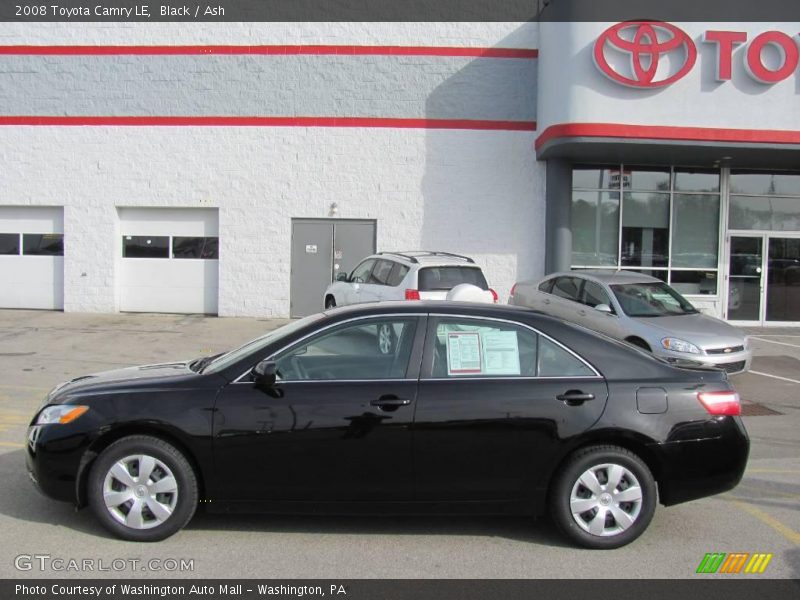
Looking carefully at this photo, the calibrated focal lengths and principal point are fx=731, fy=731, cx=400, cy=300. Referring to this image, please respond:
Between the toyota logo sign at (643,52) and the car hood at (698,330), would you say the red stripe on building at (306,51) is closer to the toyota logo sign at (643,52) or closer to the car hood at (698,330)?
the toyota logo sign at (643,52)

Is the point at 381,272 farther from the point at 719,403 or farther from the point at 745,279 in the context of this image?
the point at 745,279

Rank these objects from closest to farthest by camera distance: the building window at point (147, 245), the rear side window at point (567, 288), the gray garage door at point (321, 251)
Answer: the rear side window at point (567, 288) → the gray garage door at point (321, 251) → the building window at point (147, 245)

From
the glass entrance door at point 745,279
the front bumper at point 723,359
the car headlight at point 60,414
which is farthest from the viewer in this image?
the glass entrance door at point 745,279

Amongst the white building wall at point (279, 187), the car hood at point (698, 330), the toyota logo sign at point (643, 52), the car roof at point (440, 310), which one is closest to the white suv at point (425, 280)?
the car hood at point (698, 330)

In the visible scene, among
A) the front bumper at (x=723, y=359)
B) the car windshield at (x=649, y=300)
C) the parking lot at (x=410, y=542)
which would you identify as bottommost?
the parking lot at (x=410, y=542)

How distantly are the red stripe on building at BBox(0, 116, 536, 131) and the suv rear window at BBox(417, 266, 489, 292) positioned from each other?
616cm

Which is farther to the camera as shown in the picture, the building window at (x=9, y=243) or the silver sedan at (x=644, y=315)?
the building window at (x=9, y=243)

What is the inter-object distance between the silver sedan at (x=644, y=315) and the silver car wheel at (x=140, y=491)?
5539mm

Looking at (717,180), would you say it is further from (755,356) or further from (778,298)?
(755,356)

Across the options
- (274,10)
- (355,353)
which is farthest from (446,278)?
(274,10)

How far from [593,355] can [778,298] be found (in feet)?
47.7

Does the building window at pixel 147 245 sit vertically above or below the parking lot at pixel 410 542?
above

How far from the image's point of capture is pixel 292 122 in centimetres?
1669

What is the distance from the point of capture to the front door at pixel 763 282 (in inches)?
670
